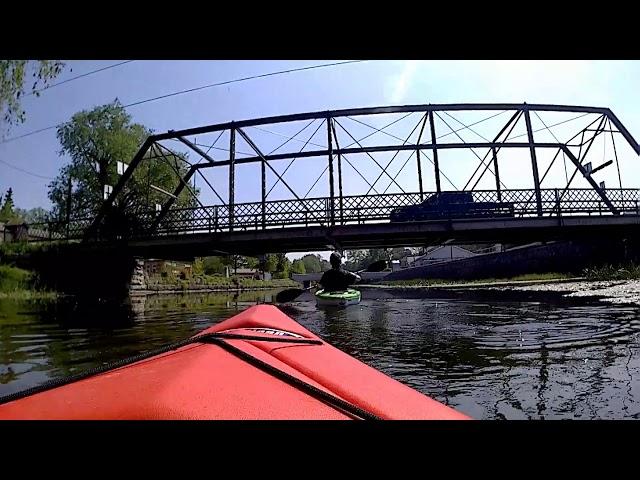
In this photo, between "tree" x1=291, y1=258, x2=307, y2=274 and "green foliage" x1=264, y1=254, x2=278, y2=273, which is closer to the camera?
"green foliage" x1=264, y1=254, x2=278, y2=273

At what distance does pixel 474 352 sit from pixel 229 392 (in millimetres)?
5123

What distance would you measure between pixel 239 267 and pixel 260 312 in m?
76.7

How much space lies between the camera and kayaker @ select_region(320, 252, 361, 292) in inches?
376

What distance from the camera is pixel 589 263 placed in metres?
24.2

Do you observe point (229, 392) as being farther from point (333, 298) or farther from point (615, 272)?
point (615, 272)

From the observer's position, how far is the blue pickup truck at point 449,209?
20.7 meters

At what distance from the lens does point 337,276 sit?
9914 mm

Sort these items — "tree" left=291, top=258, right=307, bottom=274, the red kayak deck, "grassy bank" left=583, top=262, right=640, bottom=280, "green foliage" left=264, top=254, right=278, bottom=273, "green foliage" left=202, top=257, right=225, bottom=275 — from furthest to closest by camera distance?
"tree" left=291, top=258, right=307, bottom=274, "green foliage" left=264, top=254, right=278, bottom=273, "green foliage" left=202, top=257, right=225, bottom=275, "grassy bank" left=583, top=262, right=640, bottom=280, the red kayak deck

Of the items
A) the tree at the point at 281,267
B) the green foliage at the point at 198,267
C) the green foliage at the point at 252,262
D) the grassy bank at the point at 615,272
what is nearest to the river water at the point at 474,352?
the grassy bank at the point at 615,272

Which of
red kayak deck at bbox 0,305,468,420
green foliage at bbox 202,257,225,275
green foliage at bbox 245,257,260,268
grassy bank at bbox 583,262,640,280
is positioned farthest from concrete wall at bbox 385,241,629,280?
green foliage at bbox 245,257,260,268

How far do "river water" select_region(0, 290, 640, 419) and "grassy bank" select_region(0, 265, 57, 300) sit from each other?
45.6 feet

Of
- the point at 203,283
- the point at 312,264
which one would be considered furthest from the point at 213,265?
the point at 312,264

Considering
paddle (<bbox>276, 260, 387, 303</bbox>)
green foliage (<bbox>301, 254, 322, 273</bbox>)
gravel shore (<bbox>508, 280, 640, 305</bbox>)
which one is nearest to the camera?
paddle (<bbox>276, 260, 387, 303</bbox>)

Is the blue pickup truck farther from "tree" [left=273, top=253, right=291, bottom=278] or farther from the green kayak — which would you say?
"tree" [left=273, top=253, right=291, bottom=278]
